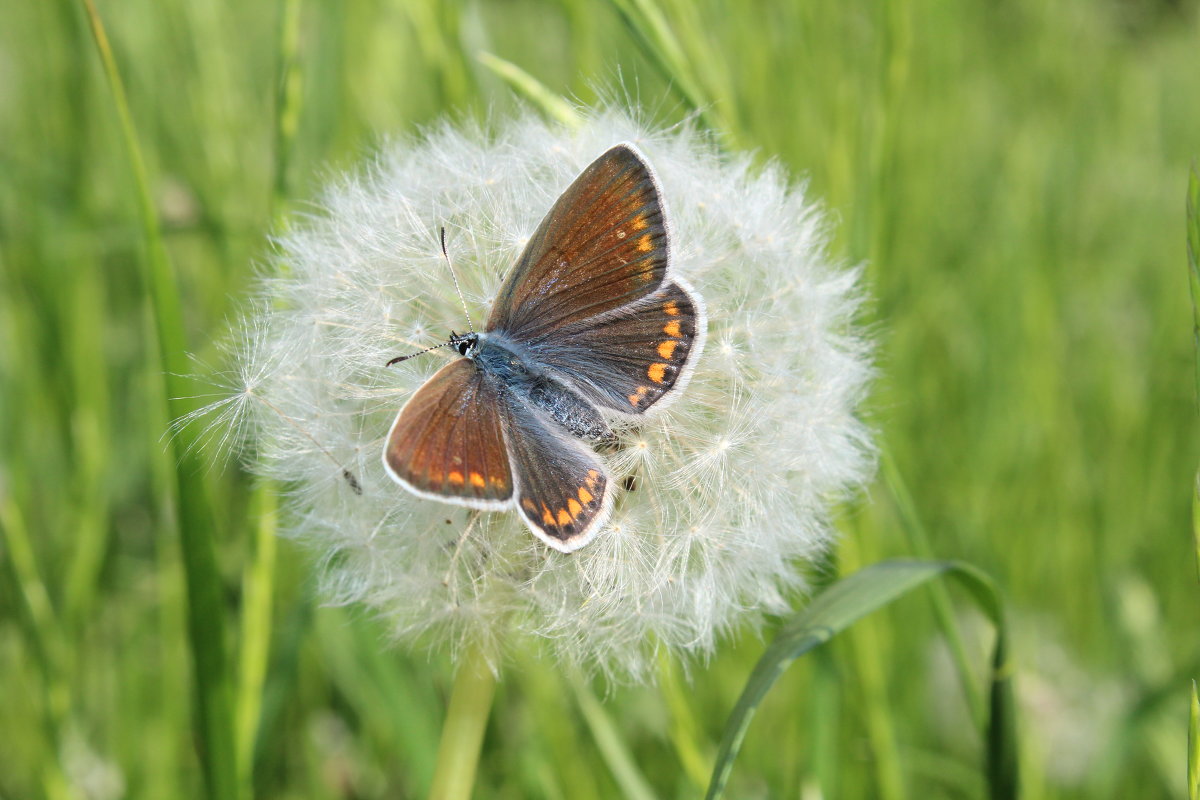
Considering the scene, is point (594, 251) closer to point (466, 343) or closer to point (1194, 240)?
point (466, 343)


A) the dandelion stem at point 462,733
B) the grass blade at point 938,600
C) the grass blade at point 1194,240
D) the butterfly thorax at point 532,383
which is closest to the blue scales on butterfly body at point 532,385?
the butterfly thorax at point 532,383

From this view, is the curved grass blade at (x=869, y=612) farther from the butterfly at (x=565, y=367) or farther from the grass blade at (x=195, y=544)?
the grass blade at (x=195, y=544)

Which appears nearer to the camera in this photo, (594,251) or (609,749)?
(594,251)

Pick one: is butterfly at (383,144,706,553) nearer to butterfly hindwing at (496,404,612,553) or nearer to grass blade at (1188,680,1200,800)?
butterfly hindwing at (496,404,612,553)

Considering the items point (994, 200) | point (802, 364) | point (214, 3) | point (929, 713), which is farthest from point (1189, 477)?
point (214, 3)

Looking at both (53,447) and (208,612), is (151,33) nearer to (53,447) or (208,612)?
(53,447)

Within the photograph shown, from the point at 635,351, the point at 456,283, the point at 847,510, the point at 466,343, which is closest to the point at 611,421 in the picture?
the point at 635,351
